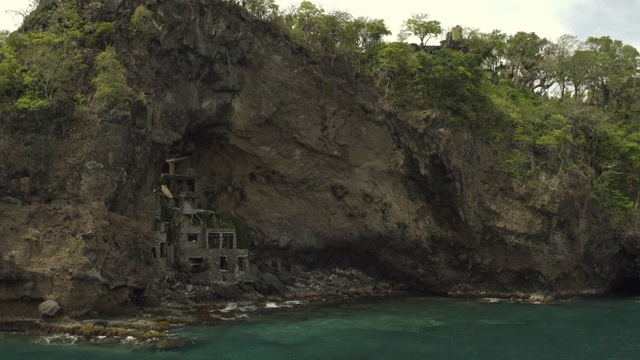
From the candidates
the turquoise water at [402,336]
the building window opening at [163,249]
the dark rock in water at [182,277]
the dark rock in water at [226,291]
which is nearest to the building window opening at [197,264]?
the dark rock in water at [182,277]

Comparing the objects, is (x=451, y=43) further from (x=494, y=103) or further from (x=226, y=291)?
(x=226, y=291)

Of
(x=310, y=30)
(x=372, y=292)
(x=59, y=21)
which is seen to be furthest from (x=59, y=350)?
(x=310, y=30)

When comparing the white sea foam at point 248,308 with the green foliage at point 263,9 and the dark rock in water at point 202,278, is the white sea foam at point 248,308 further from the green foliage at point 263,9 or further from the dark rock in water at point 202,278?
the green foliage at point 263,9

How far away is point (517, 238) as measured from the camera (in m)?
43.5

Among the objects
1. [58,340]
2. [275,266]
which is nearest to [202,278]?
[275,266]

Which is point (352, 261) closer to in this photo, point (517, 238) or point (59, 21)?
point (517, 238)


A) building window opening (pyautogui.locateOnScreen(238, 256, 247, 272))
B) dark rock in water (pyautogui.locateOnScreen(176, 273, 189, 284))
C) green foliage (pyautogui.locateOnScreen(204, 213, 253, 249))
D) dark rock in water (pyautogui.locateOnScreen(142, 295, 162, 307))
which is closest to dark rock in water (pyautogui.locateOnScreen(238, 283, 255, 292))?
building window opening (pyautogui.locateOnScreen(238, 256, 247, 272))

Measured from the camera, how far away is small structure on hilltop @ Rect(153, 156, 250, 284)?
133ft

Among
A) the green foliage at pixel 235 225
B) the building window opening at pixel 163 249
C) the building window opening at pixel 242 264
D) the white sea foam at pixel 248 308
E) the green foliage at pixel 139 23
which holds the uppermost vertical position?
the green foliage at pixel 139 23

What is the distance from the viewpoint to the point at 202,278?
1555 inches

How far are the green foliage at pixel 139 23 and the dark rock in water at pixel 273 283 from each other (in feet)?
54.2

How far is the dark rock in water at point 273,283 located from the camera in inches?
1619

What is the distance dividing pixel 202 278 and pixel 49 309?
36.7 ft

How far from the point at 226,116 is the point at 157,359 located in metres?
19.7
